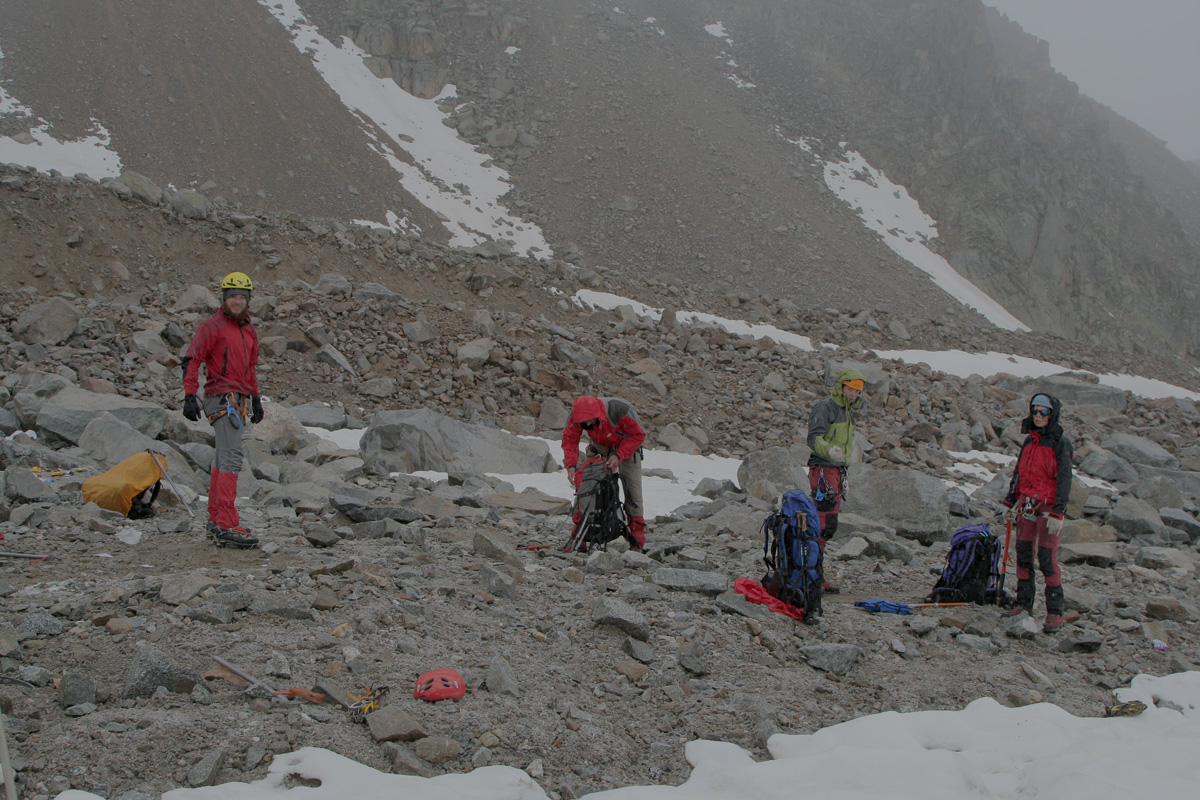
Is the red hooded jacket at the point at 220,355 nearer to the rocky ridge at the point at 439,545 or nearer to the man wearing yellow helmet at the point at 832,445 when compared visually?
the rocky ridge at the point at 439,545

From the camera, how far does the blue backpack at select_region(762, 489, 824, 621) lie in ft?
19.2

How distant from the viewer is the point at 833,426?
283 inches

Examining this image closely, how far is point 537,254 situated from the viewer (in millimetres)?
33656

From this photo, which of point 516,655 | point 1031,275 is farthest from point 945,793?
point 1031,275

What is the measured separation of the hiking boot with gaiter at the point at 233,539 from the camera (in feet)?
19.1

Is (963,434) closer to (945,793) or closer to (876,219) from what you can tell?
(945,793)

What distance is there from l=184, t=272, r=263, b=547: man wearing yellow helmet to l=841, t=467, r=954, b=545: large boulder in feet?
25.3

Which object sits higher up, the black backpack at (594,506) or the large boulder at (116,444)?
the black backpack at (594,506)

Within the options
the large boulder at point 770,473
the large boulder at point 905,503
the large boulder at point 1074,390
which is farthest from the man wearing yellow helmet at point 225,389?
the large boulder at point 1074,390

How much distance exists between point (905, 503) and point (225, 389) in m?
8.25

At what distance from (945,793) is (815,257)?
34979 mm

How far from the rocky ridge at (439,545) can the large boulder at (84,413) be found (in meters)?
0.05

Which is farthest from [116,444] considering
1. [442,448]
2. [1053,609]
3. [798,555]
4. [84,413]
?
[1053,609]

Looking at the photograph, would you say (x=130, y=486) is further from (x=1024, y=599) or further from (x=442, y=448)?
(x=1024, y=599)
